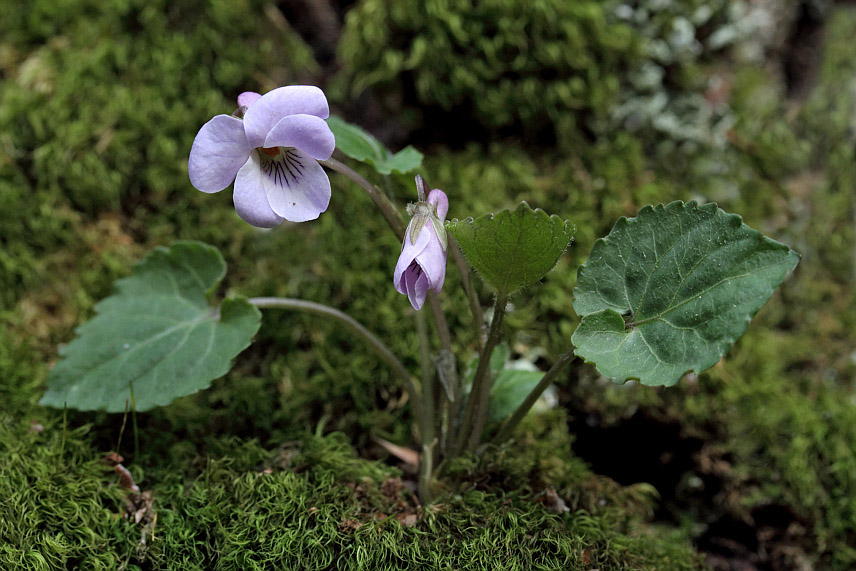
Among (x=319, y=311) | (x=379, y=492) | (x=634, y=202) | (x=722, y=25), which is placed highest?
(x=722, y=25)

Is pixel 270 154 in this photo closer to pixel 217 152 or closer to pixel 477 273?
pixel 217 152

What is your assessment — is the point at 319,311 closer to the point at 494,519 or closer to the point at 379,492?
the point at 379,492

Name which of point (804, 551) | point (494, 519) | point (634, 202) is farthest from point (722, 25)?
point (494, 519)

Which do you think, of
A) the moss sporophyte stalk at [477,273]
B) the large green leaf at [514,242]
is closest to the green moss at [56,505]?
the moss sporophyte stalk at [477,273]

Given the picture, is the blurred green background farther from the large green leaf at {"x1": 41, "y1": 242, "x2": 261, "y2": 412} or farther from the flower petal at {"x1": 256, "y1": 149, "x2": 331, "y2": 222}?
the flower petal at {"x1": 256, "y1": 149, "x2": 331, "y2": 222}

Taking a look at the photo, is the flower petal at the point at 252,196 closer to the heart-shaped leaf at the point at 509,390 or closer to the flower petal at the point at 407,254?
the flower petal at the point at 407,254

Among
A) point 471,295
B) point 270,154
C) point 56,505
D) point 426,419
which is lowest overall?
point 56,505

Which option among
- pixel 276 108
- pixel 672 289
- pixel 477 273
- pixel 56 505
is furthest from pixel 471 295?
pixel 56 505

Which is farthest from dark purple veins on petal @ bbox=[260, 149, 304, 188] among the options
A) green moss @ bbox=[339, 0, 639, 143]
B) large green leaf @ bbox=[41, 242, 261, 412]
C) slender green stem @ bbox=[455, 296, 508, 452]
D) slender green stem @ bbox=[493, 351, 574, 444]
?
green moss @ bbox=[339, 0, 639, 143]
